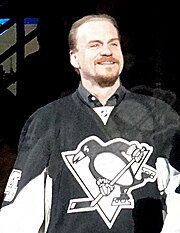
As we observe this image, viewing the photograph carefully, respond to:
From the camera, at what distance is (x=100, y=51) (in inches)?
51.5

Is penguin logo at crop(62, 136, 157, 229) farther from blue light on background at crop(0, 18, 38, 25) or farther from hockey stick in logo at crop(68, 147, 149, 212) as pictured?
blue light on background at crop(0, 18, 38, 25)

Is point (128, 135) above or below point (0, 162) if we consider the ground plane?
above

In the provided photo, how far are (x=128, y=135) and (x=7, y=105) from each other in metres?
0.54

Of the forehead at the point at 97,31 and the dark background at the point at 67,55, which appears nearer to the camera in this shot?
the forehead at the point at 97,31

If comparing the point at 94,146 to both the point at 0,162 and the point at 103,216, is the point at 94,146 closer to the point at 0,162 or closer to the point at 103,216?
the point at 103,216

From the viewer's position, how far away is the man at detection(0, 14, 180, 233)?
126 cm

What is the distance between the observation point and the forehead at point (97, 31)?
1.31m

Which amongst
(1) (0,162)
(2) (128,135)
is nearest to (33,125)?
(2) (128,135)

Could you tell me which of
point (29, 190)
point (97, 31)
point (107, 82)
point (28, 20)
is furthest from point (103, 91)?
point (28, 20)

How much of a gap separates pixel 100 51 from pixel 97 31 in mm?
49

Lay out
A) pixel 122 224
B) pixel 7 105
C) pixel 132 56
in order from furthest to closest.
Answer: pixel 7 105 < pixel 132 56 < pixel 122 224

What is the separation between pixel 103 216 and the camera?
1.25 metres

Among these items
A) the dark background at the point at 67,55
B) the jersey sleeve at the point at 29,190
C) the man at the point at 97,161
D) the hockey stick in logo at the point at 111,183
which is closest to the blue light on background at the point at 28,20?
the dark background at the point at 67,55

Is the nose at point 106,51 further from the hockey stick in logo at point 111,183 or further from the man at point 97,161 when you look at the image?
the hockey stick in logo at point 111,183
